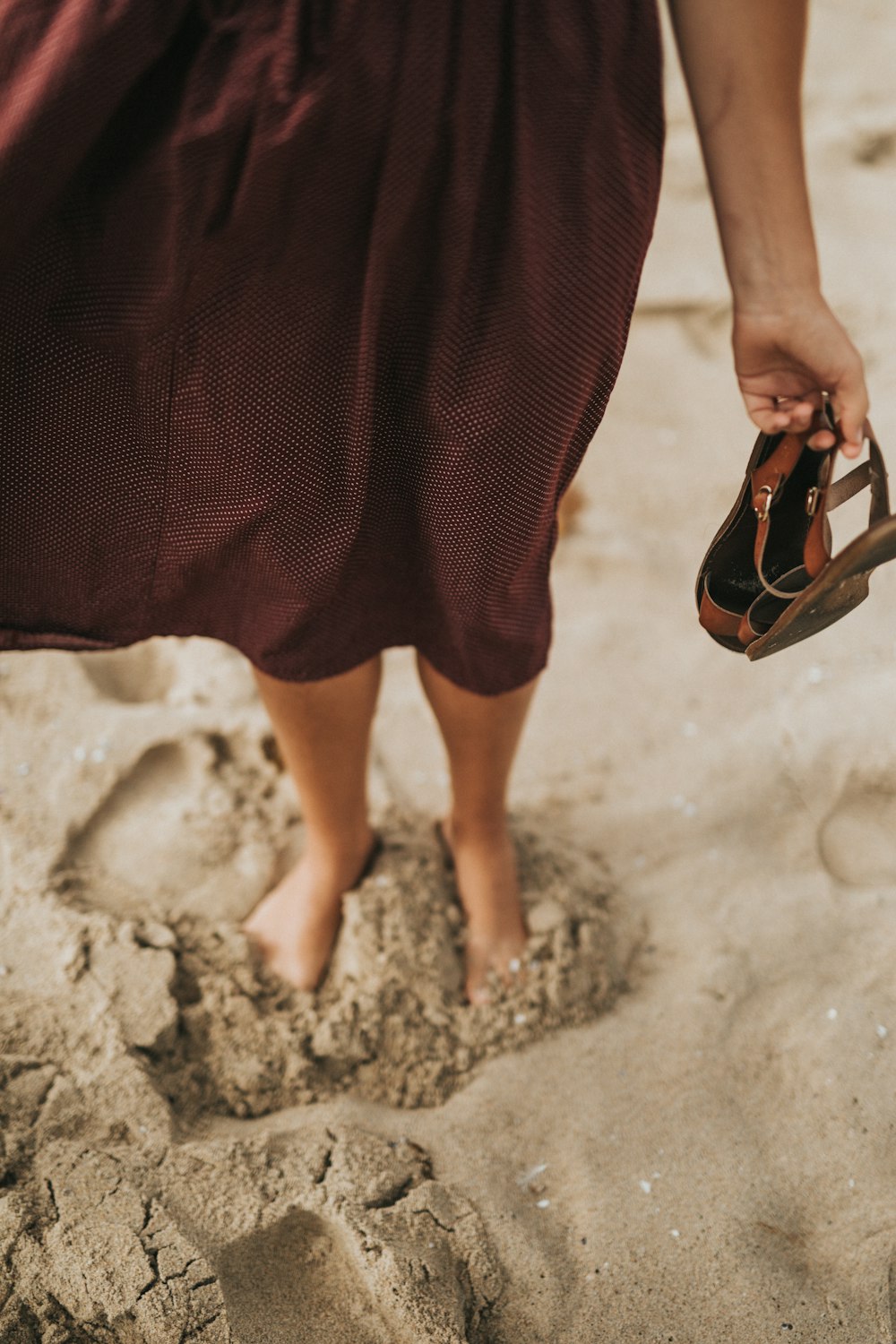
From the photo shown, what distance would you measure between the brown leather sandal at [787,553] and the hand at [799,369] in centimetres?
1

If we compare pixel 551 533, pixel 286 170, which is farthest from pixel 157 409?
pixel 551 533

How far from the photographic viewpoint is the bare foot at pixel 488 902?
1.36 metres

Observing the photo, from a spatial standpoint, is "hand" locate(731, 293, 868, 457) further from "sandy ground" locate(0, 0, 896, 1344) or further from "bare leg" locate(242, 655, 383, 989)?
"sandy ground" locate(0, 0, 896, 1344)

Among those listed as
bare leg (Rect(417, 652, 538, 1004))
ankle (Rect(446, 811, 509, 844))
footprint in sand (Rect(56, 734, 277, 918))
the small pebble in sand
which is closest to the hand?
bare leg (Rect(417, 652, 538, 1004))

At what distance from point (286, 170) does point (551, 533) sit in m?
0.42

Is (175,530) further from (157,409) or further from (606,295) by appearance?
(606,295)

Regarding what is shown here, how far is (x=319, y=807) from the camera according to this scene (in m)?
1.31

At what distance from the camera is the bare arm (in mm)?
832

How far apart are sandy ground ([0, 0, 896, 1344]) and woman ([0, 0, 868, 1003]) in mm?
524

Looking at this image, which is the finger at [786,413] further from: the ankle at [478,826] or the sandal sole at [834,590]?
the ankle at [478,826]

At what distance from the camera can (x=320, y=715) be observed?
3.87 ft

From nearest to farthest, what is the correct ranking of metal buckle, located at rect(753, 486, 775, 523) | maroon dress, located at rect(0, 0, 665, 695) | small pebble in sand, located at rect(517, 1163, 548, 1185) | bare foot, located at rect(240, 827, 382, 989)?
maroon dress, located at rect(0, 0, 665, 695)
metal buckle, located at rect(753, 486, 775, 523)
small pebble in sand, located at rect(517, 1163, 548, 1185)
bare foot, located at rect(240, 827, 382, 989)

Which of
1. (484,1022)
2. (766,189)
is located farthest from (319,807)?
(766,189)

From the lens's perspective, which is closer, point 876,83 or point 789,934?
point 789,934
